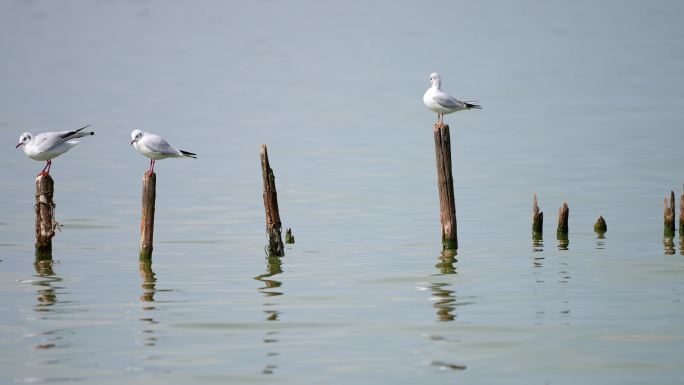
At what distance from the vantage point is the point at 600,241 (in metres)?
28.2

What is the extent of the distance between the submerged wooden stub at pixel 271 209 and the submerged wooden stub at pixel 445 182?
9.66 feet

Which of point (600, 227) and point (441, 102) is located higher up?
point (441, 102)

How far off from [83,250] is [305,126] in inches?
2334

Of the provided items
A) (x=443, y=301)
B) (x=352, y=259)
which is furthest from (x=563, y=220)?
(x=443, y=301)

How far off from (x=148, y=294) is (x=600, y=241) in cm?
1111

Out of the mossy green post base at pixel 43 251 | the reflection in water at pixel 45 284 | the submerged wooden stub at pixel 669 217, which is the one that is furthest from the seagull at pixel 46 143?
→ the submerged wooden stub at pixel 669 217

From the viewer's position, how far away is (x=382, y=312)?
19672 mm

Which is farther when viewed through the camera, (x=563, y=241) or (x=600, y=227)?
(x=600, y=227)

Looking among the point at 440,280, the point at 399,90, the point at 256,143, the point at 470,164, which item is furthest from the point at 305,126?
the point at 440,280

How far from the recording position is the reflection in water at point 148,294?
17.9 m

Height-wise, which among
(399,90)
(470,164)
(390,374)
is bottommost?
(390,374)

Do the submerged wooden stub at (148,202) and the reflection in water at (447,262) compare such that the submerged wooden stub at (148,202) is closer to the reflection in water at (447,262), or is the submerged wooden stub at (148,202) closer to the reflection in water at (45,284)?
the reflection in water at (45,284)

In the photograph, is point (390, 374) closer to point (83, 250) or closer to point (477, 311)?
point (477, 311)

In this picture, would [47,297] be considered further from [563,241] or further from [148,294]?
[563,241]
